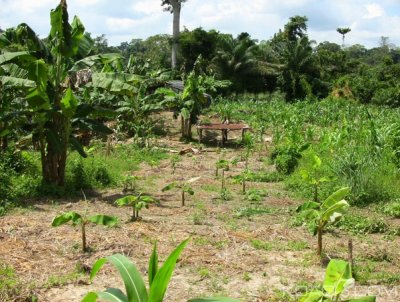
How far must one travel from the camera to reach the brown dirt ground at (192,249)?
4.58 metres

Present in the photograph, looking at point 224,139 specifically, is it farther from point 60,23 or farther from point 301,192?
point 60,23

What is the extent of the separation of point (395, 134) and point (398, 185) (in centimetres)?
173

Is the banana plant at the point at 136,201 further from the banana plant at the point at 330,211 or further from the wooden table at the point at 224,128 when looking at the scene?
the wooden table at the point at 224,128

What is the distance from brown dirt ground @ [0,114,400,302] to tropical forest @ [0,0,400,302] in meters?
0.02

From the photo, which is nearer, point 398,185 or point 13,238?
point 13,238

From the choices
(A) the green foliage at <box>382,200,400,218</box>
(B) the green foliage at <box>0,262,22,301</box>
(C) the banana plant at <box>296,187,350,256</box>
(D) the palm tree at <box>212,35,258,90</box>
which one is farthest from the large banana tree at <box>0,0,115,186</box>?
(D) the palm tree at <box>212,35,258,90</box>

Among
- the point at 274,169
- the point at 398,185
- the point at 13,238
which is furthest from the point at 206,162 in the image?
the point at 13,238

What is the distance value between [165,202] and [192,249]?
109 inches

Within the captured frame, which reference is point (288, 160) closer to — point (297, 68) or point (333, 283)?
point (333, 283)

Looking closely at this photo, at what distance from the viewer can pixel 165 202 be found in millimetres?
8305

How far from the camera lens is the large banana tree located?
799 cm

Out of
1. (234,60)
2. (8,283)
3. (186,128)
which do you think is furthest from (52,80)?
(234,60)

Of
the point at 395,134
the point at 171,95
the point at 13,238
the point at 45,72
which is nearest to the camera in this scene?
the point at 13,238

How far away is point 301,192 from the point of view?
8805mm
